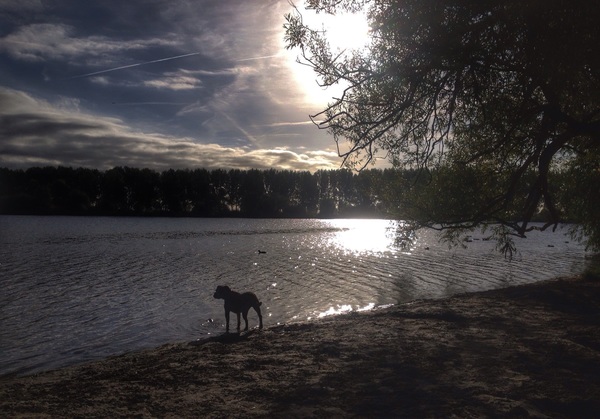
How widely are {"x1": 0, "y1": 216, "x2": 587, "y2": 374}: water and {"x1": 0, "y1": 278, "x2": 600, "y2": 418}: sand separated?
314cm

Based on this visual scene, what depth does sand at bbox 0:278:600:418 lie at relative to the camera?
23.9 feet

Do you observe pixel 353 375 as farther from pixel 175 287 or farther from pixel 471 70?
pixel 175 287

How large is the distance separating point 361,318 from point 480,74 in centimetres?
885

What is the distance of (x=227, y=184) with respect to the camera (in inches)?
6939

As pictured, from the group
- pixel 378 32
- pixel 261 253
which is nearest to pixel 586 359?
pixel 378 32

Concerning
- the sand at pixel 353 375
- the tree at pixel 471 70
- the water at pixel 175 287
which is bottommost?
the water at pixel 175 287

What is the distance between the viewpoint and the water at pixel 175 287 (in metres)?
15.4

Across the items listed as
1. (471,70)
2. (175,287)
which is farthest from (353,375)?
(175,287)

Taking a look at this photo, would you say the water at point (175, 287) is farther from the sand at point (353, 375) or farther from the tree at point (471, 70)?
the tree at point (471, 70)

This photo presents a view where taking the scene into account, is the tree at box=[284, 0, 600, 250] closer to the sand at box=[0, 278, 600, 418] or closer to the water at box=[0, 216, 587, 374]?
the sand at box=[0, 278, 600, 418]

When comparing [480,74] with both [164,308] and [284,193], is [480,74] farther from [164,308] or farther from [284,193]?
[284,193]

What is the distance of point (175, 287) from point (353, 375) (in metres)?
19.1

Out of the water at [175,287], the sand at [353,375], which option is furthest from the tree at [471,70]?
the water at [175,287]

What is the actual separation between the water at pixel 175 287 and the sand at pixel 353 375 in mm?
3139
